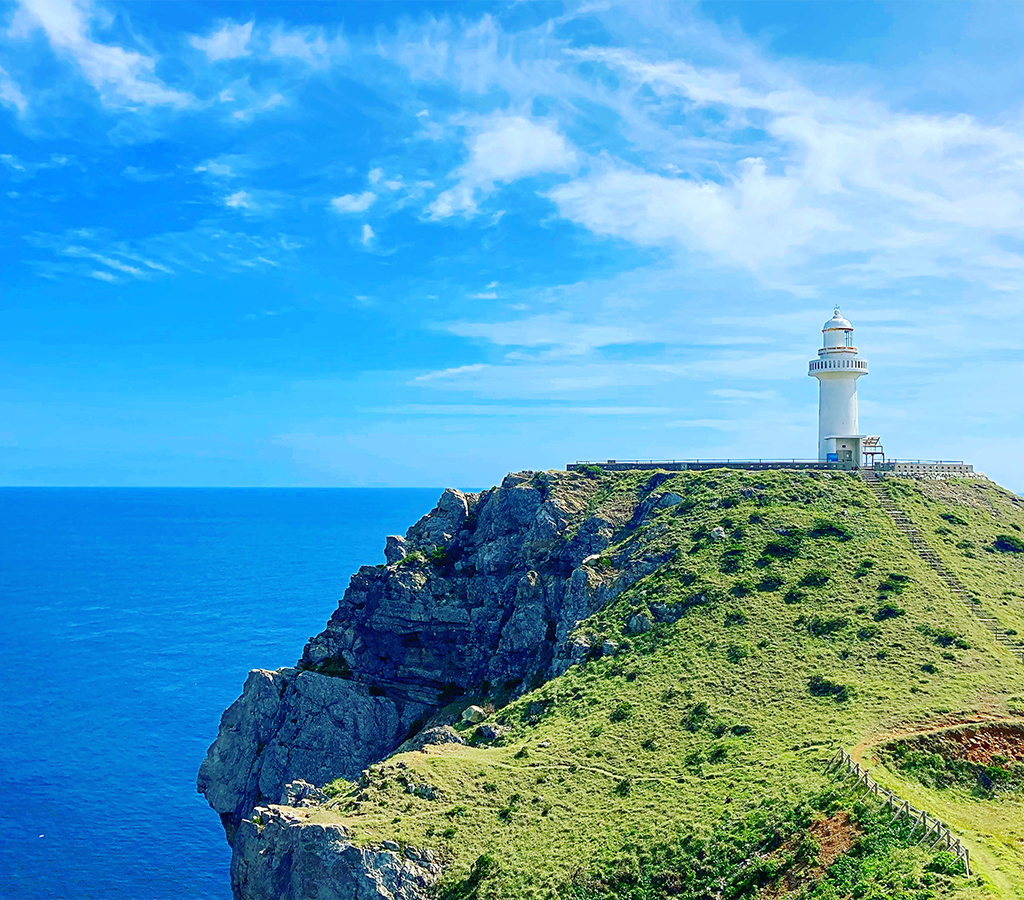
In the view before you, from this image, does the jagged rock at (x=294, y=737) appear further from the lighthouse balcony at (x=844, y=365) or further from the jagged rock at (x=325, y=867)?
the lighthouse balcony at (x=844, y=365)

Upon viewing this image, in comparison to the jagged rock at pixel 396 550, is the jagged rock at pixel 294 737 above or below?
below

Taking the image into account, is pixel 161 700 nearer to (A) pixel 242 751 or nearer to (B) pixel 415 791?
(A) pixel 242 751

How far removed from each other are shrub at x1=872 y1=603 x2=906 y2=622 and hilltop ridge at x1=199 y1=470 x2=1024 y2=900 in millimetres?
408

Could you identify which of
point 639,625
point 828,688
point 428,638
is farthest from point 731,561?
point 428,638

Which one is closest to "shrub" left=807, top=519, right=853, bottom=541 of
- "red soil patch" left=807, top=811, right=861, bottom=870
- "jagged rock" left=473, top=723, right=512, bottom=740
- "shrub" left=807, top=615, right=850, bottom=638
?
"shrub" left=807, top=615, right=850, bottom=638

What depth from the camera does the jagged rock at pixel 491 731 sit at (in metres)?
57.0

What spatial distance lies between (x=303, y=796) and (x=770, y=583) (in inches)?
1474

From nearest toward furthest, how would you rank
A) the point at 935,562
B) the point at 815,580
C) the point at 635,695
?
the point at 635,695
the point at 815,580
the point at 935,562

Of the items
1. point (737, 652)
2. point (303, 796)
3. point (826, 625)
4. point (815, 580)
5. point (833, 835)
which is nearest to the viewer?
point (833, 835)

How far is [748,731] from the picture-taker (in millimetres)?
50281

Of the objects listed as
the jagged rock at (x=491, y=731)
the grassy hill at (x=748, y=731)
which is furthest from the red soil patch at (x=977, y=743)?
the jagged rock at (x=491, y=731)

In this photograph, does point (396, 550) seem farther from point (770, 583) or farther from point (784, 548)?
point (770, 583)

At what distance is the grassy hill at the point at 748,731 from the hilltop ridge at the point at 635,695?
0.18 meters

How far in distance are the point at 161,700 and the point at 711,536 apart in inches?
3344
